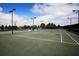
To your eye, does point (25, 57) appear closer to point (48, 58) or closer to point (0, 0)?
point (48, 58)

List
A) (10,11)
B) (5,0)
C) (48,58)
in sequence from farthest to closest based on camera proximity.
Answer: (10,11), (5,0), (48,58)

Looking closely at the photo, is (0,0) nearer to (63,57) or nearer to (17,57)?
(17,57)

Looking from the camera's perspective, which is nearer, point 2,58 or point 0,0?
point 2,58

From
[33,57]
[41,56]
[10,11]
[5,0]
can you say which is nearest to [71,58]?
[41,56]

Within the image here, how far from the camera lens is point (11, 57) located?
783 cm

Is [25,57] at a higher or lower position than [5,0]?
lower

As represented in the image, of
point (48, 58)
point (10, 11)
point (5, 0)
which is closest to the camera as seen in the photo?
point (48, 58)

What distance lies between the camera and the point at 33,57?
7.83m

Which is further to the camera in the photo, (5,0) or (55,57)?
(5,0)

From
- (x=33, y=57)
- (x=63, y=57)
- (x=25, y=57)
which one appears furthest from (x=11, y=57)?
(x=63, y=57)

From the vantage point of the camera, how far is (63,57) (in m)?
7.84

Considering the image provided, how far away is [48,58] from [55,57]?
0.49 m

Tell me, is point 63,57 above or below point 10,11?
below

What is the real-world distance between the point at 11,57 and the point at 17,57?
1.27ft
